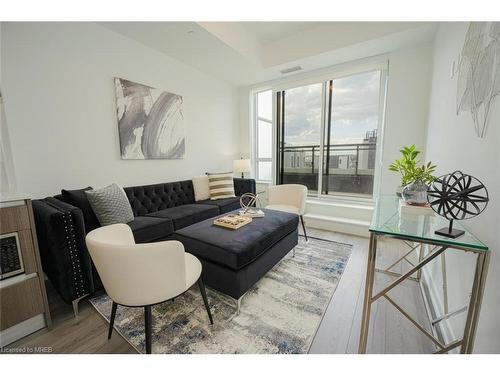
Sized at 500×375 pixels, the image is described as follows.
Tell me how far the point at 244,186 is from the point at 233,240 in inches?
82.6

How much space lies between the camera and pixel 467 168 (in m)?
1.27

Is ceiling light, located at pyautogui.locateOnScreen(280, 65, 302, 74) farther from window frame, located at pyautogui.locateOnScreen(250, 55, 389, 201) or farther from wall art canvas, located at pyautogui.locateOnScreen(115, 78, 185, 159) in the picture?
wall art canvas, located at pyautogui.locateOnScreen(115, 78, 185, 159)

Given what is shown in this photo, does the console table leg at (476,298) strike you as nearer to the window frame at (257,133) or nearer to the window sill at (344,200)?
the window sill at (344,200)

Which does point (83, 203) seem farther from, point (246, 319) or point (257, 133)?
point (257, 133)

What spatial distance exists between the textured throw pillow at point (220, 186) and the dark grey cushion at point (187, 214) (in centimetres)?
44

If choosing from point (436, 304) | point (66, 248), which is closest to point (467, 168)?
point (436, 304)

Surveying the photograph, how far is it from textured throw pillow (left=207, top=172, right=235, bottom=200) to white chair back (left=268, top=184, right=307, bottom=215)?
72 centimetres

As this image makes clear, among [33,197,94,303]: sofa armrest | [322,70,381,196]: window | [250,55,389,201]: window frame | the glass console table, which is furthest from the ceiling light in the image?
[33,197,94,303]: sofa armrest

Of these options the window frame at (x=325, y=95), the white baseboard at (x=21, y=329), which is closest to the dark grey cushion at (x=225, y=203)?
the window frame at (x=325, y=95)

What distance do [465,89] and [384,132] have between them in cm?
181

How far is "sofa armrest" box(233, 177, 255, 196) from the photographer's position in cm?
367

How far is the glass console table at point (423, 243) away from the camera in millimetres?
881

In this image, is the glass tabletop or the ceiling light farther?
the ceiling light
